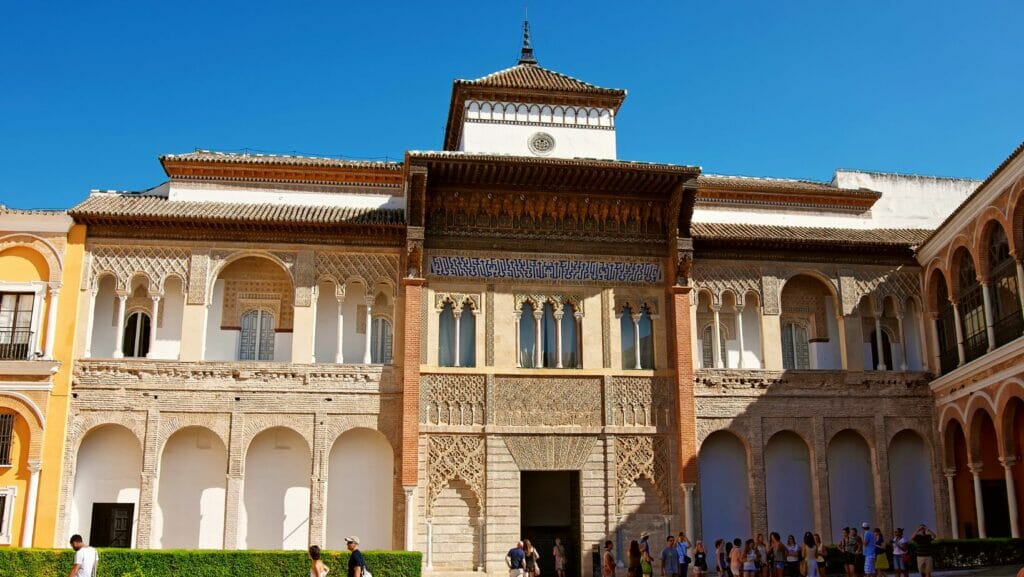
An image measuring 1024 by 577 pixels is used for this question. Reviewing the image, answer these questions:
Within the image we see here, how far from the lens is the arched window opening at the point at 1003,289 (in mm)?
18859

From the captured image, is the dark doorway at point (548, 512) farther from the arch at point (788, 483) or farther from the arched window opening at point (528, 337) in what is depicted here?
the arch at point (788, 483)

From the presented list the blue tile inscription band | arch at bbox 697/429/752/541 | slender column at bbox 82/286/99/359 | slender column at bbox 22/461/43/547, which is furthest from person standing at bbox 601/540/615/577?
slender column at bbox 82/286/99/359

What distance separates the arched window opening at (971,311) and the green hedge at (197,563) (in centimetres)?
1180

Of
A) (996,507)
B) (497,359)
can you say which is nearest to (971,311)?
(996,507)

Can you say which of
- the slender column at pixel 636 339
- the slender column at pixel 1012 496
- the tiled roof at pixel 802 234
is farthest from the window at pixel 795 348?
the slender column at pixel 1012 496

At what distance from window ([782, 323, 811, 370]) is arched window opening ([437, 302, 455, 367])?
24.0 ft

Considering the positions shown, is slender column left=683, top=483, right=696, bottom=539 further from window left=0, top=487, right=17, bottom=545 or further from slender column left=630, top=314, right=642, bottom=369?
window left=0, top=487, right=17, bottom=545

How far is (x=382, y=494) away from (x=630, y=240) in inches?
287

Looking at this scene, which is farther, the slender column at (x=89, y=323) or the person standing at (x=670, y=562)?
the slender column at (x=89, y=323)

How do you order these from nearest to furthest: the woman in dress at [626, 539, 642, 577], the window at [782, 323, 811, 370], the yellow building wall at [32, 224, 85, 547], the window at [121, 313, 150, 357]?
1. the woman in dress at [626, 539, 642, 577]
2. the yellow building wall at [32, 224, 85, 547]
3. the window at [121, 313, 150, 357]
4. the window at [782, 323, 811, 370]

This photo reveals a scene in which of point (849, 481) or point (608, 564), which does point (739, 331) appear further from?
point (608, 564)

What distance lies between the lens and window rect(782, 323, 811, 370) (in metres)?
22.3

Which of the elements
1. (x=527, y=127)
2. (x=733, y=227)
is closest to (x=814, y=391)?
Result: (x=733, y=227)

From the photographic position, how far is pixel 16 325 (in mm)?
19641
